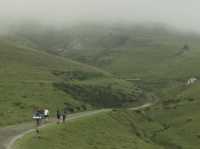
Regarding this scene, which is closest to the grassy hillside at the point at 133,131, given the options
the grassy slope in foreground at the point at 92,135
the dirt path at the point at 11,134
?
the grassy slope in foreground at the point at 92,135

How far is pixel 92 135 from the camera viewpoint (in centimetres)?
10462

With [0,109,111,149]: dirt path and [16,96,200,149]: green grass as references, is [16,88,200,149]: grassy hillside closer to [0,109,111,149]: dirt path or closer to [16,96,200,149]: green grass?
[16,96,200,149]: green grass

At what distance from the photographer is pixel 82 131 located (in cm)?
10469

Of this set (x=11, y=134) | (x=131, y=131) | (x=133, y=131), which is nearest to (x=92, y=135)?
(x=11, y=134)

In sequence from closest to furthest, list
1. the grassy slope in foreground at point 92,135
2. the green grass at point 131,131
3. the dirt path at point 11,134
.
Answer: the dirt path at point 11,134, the grassy slope in foreground at point 92,135, the green grass at point 131,131

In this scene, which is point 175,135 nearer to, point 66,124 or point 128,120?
point 128,120

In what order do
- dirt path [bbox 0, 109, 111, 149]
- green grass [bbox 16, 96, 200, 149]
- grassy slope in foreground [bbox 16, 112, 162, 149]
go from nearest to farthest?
1. dirt path [bbox 0, 109, 111, 149]
2. grassy slope in foreground [bbox 16, 112, 162, 149]
3. green grass [bbox 16, 96, 200, 149]

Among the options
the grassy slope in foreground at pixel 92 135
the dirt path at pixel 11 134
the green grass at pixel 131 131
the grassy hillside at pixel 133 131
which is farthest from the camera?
the grassy hillside at pixel 133 131

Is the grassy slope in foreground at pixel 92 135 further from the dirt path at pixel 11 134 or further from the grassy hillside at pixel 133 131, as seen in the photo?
the dirt path at pixel 11 134

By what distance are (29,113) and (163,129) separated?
4356 centimetres

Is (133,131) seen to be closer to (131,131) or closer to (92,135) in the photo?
(131,131)

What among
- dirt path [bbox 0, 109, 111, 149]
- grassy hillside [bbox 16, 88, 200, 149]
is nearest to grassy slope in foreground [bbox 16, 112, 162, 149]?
grassy hillside [bbox 16, 88, 200, 149]

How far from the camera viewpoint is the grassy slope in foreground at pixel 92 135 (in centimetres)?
7788

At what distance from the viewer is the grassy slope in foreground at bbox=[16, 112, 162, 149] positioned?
7788 centimetres
